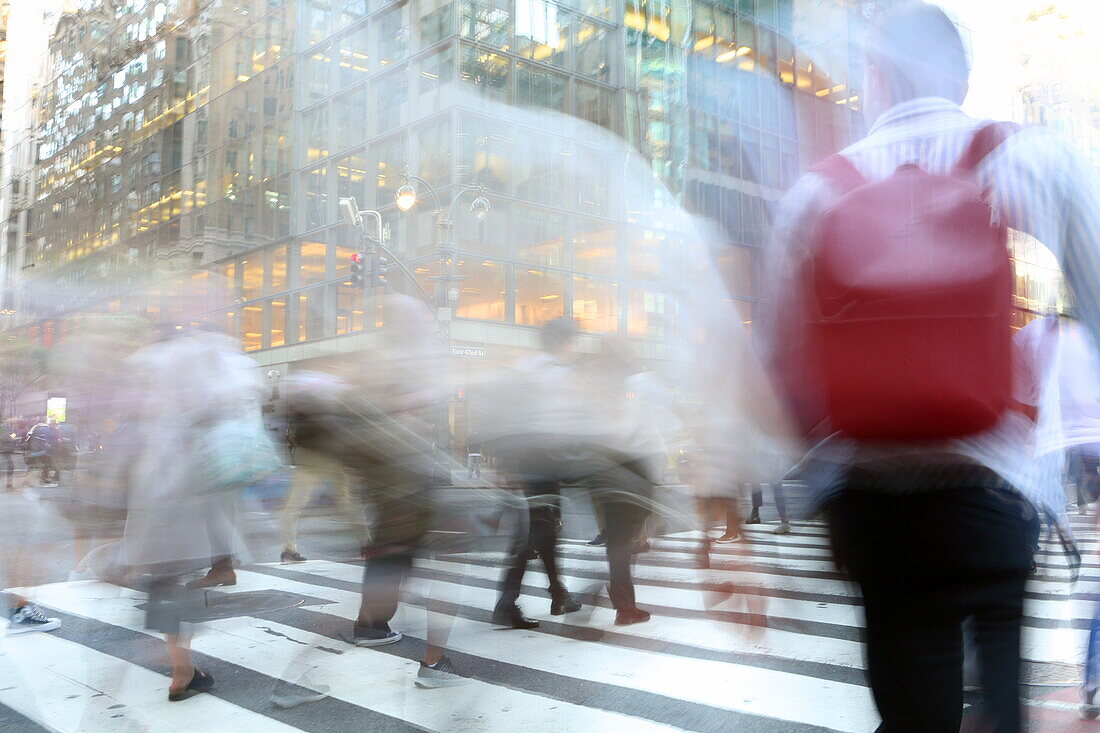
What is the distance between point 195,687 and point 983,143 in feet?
14.8

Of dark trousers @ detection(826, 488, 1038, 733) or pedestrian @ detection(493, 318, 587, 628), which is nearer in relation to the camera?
dark trousers @ detection(826, 488, 1038, 733)

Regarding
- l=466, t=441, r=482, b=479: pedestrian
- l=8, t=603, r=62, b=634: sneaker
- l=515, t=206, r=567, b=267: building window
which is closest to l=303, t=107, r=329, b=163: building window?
l=515, t=206, r=567, b=267: building window

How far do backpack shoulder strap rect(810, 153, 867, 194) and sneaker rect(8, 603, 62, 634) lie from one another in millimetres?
6336

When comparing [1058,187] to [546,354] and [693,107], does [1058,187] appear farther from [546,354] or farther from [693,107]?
[693,107]

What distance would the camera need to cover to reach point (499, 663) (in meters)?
4.93

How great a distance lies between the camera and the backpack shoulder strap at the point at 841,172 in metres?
1.50

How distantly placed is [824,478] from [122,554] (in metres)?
3.81

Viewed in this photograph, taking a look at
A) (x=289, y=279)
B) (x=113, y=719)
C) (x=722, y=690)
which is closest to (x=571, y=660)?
(x=722, y=690)

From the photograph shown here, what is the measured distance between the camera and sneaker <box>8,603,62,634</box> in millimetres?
5908

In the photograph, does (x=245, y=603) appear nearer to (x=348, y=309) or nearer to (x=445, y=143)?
(x=445, y=143)

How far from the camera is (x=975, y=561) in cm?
145

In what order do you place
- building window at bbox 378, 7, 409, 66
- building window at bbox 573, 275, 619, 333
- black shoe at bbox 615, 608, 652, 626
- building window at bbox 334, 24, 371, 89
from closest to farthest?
black shoe at bbox 615, 608, 652, 626 → building window at bbox 378, 7, 409, 66 → building window at bbox 573, 275, 619, 333 → building window at bbox 334, 24, 371, 89

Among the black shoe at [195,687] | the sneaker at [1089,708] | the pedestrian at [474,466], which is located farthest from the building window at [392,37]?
the sneaker at [1089,708]

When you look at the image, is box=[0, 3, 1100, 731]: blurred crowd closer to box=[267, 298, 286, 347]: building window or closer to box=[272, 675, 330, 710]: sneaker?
box=[272, 675, 330, 710]: sneaker
